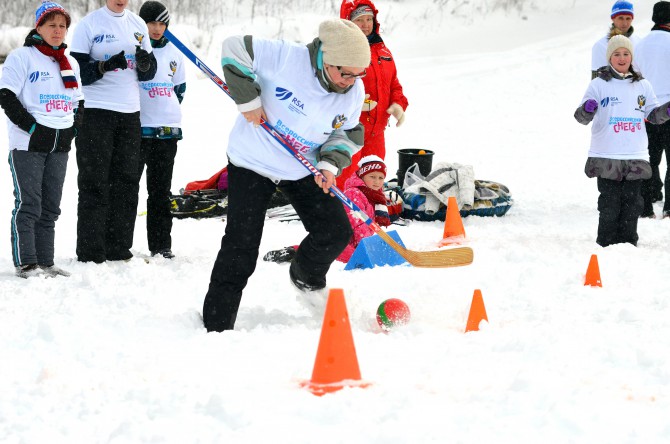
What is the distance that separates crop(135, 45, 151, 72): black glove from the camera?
17.4 ft

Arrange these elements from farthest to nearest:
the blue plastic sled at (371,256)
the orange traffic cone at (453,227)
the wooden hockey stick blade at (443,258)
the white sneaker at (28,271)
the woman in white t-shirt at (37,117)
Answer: the orange traffic cone at (453,227)
the blue plastic sled at (371,256)
the white sneaker at (28,271)
the woman in white t-shirt at (37,117)
the wooden hockey stick blade at (443,258)

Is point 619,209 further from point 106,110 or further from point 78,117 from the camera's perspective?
point 78,117

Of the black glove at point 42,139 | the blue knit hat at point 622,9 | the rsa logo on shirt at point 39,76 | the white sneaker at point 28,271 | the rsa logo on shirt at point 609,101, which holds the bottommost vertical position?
the white sneaker at point 28,271

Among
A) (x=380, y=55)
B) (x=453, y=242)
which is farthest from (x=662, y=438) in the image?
(x=380, y=55)

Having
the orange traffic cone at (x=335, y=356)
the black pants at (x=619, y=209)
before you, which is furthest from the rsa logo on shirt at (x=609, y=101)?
the orange traffic cone at (x=335, y=356)

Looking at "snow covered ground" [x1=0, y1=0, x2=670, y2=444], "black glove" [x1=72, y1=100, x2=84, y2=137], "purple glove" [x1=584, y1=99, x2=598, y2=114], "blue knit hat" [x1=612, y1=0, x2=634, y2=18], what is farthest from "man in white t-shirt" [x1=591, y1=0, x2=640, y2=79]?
"black glove" [x1=72, y1=100, x2=84, y2=137]

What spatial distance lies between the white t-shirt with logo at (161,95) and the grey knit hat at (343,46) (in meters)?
2.37

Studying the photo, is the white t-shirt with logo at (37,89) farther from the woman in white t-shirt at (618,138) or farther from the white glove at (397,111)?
the woman in white t-shirt at (618,138)

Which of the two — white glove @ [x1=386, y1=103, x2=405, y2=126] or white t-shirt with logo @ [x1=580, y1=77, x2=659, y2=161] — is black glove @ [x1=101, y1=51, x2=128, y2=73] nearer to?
white glove @ [x1=386, y1=103, x2=405, y2=126]

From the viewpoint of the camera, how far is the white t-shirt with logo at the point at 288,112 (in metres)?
3.84

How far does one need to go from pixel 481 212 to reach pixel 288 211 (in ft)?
5.99

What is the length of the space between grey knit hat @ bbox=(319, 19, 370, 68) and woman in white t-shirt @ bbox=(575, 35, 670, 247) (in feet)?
9.67

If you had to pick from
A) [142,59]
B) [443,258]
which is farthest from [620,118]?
[142,59]

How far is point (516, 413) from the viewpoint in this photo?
2.81 m
